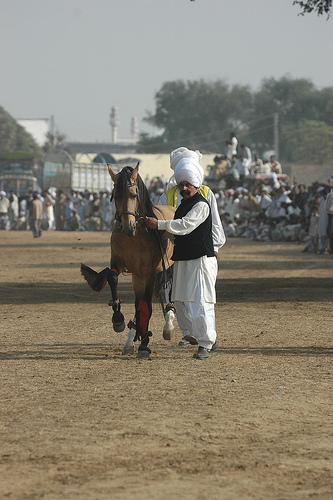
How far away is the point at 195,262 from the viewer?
8625 mm

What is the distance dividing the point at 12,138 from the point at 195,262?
108m

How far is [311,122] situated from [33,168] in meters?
41.0

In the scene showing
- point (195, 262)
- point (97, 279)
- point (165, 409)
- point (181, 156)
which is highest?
point (181, 156)

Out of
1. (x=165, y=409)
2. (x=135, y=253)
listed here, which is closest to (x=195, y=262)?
(x=135, y=253)

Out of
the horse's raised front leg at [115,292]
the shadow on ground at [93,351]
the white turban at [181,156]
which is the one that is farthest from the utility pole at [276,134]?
the horse's raised front leg at [115,292]

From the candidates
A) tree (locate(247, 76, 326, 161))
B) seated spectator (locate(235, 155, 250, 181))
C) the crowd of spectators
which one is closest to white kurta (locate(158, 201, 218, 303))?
the crowd of spectators

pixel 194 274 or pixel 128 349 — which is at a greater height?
pixel 194 274

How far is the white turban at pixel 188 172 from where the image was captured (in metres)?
8.54

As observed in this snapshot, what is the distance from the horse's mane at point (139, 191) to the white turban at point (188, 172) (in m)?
0.35

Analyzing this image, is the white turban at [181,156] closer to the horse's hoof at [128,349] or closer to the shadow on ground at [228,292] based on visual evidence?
the horse's hoof at [128,349]

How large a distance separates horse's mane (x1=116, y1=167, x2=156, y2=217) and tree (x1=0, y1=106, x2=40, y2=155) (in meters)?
101

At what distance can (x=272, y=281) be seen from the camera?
17.4 m

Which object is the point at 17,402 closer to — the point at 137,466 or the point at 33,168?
the point at 137,466

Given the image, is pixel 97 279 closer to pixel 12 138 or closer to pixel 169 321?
pixel 169 321
